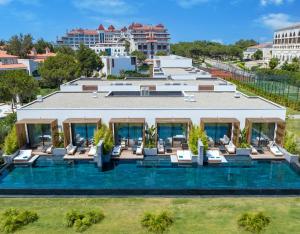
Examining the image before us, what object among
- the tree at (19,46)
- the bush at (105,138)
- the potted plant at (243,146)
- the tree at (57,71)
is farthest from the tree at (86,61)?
the potted plant at (243,146)

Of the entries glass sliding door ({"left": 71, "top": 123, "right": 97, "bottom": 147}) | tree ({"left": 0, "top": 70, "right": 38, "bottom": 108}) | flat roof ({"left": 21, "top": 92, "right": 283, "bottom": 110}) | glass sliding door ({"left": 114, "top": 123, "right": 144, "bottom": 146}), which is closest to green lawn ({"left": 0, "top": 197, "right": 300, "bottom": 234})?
glass sliding door ({"left": 71, "top": 123, "right": 97, "bottom": 147})

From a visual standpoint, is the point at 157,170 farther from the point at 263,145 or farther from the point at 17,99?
the point at 17,99

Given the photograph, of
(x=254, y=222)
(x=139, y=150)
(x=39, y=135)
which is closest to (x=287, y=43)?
(x=139, y=150)

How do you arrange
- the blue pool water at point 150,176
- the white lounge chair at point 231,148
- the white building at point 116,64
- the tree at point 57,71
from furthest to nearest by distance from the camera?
the white building at point 116,64 < the tree at point 57,71 < the white lounge chair at point 231,148 < the blue pool water at point 150,176

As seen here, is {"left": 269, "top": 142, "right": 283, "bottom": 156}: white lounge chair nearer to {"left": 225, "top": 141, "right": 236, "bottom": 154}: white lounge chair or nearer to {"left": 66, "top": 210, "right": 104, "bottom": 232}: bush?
{"left": 225, "top": 141, "right": 236, "bottom": 154}: white lounge chair

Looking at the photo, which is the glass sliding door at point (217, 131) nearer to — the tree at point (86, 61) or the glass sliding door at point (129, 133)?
the glass sliding door at point (129, 133)

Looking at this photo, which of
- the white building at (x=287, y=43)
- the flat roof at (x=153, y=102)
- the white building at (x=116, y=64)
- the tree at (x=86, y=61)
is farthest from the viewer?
the white building at (x=287, y=43)

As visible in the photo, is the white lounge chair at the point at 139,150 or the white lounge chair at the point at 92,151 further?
the white lounge chair at the point at 139,150
